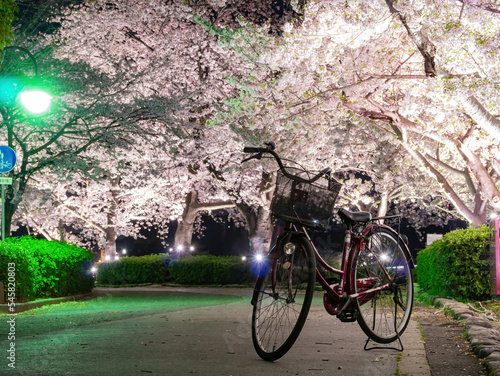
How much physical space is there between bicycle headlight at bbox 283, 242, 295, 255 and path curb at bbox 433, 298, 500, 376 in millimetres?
1744

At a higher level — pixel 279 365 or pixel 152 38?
pixel 152 38

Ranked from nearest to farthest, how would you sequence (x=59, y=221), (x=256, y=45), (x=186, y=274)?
(x=256, y=45)
(x=186, y=274)
(x=59, y=221)

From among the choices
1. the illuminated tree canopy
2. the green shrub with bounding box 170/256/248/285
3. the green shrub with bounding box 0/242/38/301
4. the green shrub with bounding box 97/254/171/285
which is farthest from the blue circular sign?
the green shrub with bounding box 97/254/171/285

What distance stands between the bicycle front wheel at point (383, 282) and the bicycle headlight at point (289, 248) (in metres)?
0.68

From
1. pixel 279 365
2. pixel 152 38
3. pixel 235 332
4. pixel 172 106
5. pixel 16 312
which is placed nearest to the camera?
pixel 279 365

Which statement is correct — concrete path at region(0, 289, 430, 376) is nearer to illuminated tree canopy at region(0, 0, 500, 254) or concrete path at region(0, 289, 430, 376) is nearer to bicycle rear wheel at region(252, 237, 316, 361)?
bicycle rear wheel at region(252, 237, 316, 361)

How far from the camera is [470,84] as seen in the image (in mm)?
10086

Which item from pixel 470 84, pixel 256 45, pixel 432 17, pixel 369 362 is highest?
pixel 256 45

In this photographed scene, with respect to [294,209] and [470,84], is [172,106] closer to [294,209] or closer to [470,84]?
[470,84]

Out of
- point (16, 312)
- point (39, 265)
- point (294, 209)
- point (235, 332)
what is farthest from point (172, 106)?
point (294, 209)

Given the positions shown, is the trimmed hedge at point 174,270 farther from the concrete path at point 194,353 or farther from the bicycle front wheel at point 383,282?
the bicycle front wheel at point 383,282

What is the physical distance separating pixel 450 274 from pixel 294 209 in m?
6.36

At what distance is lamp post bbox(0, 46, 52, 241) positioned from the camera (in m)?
12.2

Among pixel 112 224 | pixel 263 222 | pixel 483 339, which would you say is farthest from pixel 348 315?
pixel 112 224
